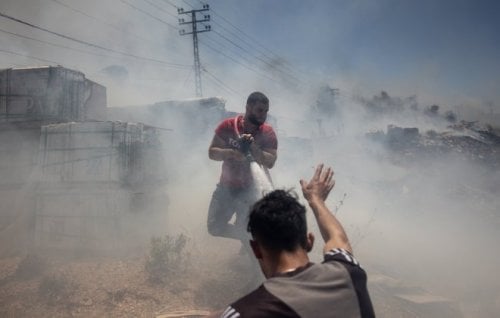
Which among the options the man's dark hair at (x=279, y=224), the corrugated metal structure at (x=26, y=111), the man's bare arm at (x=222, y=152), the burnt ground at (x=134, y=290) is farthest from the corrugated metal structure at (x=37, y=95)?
the man's dark hair at (x=279, y=224)

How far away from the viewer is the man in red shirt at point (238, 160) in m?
3.84

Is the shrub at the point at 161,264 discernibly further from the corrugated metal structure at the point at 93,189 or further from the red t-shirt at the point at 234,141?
the red t-shirt at the point at 234,141

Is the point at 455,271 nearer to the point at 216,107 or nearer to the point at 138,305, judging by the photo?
the point at 138,305

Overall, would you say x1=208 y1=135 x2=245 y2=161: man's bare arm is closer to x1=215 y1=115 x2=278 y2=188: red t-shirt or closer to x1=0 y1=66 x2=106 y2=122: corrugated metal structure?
x1=215 y1=115 x2=278 y2=188: red t-shirt

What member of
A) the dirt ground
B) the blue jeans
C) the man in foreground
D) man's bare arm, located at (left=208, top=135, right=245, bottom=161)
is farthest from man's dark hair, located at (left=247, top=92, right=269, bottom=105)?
the man in foreground

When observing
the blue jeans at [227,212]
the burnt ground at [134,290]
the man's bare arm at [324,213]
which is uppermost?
the man's bare arm at [324,213]

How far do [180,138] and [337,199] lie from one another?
20.0 ft

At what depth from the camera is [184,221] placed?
23.6 feet

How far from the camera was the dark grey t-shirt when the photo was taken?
3.59 feet

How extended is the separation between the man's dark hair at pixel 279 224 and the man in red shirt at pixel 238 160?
2402 millimetres

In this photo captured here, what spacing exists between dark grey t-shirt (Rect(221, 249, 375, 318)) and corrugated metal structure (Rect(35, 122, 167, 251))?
4.73 m

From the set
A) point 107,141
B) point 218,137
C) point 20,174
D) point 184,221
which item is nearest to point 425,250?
point 184,221

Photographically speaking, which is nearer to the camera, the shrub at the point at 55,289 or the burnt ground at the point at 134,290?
the burnt ground at the point at 134,290

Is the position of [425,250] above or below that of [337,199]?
below
